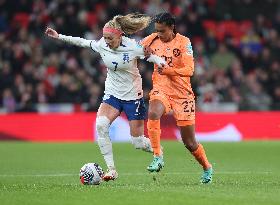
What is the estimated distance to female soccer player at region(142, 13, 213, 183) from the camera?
12.9 m

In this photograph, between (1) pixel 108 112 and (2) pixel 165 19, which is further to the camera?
(1) pixel 108 112

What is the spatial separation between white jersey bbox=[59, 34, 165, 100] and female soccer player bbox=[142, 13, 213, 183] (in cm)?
29

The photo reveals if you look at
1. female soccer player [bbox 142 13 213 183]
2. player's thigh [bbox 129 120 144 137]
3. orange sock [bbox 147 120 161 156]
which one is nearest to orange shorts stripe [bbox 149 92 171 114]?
female soccer player [bbox 142 13 213 183]

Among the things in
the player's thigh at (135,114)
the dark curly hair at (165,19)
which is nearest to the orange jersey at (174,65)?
the dark curly hair at (165,19)

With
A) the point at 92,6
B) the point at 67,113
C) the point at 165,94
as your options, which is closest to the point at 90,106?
the point at 67,113

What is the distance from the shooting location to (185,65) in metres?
12.9

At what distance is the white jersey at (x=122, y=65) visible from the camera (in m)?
13.1

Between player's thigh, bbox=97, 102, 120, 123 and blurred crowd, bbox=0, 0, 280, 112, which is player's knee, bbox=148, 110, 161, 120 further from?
blurred crowd, bbox=0, 0, 280, 112

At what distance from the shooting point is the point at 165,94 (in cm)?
1309

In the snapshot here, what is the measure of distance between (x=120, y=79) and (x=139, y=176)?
2189mm

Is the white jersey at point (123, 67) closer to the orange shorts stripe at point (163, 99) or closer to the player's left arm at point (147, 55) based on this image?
the player's left arm at point (147, 55)

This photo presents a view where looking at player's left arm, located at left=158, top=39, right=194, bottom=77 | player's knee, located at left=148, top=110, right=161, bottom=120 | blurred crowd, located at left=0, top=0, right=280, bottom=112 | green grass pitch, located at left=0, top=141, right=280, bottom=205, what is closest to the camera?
green grass pitch, located at left=0, top=141, right=280, bottom=205

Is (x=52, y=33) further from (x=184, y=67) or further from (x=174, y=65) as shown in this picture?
(x=184, y=67)

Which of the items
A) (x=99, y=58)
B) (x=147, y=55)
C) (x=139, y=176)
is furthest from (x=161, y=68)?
(x=99, y=58)
